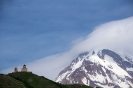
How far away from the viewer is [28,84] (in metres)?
92.9

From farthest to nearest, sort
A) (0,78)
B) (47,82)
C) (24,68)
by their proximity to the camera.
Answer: (24,68)
(47,82)
(0,78)

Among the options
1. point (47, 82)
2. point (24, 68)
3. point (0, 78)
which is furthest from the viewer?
point (24, 68)

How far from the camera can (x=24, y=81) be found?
94.8m

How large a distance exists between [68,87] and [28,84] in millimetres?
14773

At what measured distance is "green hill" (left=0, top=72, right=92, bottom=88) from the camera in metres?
88.4

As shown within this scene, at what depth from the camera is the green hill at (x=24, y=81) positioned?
88375mm

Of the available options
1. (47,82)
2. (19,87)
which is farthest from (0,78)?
(47,82)

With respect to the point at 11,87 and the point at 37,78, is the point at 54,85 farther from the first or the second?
the point at 11,87

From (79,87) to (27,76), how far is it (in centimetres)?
1840

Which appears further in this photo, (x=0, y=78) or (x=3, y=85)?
(x=0, y=78)

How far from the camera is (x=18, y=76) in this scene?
101 m

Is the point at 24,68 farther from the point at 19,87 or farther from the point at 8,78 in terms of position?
the point at 19,87

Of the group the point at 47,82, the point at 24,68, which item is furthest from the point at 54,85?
the point at 24,68

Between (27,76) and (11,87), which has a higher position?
(27,76)
